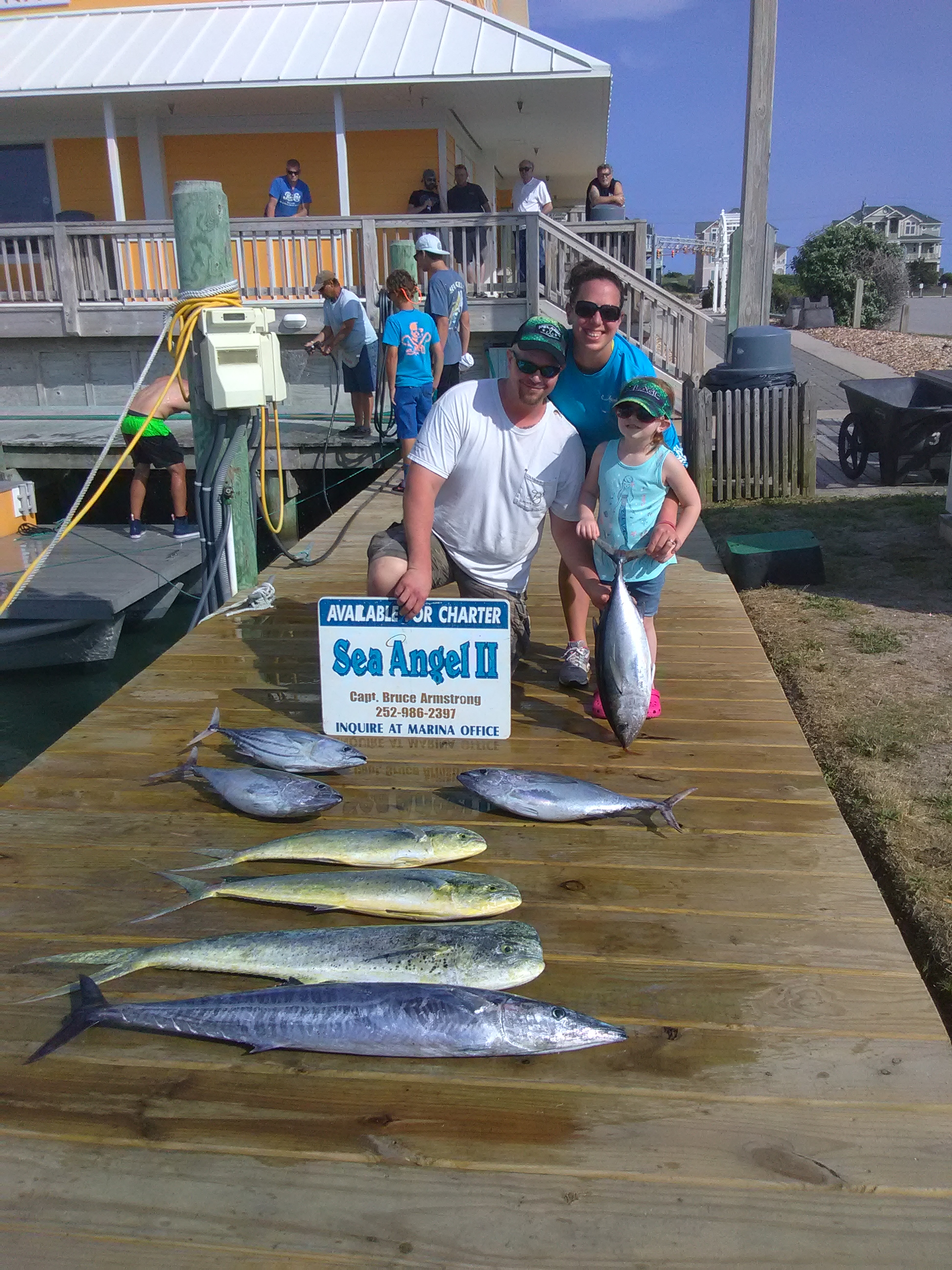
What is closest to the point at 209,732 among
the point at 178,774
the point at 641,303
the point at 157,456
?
the point at 178,774

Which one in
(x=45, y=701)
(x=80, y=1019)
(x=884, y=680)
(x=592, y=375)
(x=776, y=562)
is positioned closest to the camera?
(x=80, y=1019)

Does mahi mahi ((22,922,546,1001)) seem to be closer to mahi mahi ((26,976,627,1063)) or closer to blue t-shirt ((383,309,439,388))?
mahi mahi ((26,976,627,1063))

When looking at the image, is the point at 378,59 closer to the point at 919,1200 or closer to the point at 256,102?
the point at 256,102

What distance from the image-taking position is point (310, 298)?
41.7ft

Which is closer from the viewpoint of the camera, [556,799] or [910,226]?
[556,799]

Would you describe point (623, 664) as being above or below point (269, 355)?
below

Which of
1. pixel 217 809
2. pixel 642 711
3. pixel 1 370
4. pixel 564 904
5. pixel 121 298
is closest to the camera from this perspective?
pixel 564 904

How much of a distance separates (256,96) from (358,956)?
15015 mm

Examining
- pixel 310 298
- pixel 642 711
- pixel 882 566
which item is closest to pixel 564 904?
pixel 642 711

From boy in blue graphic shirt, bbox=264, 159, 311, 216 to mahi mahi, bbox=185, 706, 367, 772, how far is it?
1234 centimetres

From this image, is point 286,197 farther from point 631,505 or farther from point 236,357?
point 631,505

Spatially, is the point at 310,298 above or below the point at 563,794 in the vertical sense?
above

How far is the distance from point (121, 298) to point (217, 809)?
11120mm

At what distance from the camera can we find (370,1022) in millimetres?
1990
